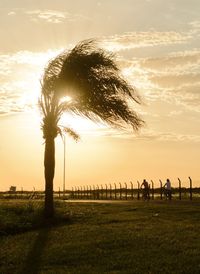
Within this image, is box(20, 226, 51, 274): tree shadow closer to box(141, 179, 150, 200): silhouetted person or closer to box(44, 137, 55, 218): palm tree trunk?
box(44, 137, 55, 218): palm tree trunk

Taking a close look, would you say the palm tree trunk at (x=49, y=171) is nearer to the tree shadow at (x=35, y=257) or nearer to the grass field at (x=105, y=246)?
the grass field at (x=105, y=246)

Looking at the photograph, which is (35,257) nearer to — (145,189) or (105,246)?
(105,246)

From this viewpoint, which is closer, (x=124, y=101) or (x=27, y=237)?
(x=27, y=237)

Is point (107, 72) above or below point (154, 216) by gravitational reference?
above

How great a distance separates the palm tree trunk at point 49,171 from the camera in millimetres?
26406

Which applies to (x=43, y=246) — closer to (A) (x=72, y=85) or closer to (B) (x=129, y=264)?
(B) (x=129, y=264)

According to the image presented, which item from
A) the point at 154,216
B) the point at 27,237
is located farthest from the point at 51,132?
the point at 27,237

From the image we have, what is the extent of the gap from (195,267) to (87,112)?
14384 millimetres

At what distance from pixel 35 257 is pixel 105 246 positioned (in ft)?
6.46

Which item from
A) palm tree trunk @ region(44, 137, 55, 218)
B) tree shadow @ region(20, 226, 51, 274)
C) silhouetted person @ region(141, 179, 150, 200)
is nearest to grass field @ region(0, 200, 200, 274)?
tree shadow @ region(20, 226, 51, 274)

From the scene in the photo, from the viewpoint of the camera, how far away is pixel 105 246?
15.9m

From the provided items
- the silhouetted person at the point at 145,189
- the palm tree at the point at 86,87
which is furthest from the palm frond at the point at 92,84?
the silhouetted person at the point at 145,189

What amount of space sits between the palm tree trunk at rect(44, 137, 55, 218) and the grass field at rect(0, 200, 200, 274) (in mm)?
2248

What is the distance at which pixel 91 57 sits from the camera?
83.7 feet
